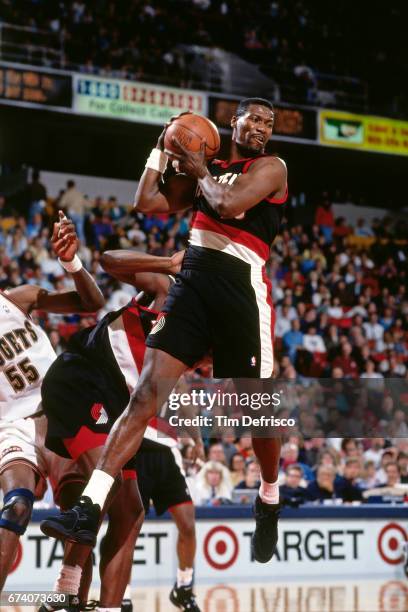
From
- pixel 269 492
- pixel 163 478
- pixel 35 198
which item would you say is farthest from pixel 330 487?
pixel 35 198

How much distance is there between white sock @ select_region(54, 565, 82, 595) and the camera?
447 centimetres

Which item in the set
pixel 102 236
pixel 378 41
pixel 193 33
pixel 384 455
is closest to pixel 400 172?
pixel 378 41

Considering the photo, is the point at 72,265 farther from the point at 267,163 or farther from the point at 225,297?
the point at 267,163

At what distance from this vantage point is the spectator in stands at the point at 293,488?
9344 mm

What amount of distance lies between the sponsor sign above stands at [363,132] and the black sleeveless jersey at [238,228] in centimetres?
1468

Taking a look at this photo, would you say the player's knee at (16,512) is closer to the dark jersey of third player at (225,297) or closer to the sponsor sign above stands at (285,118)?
the dark jersey of third player at (225,297)

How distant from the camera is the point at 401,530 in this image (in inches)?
384

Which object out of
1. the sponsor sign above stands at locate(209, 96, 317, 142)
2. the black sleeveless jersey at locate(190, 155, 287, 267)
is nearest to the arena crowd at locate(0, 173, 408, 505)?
the sponsor sign above stands at locate(209, 96, 317, 142)

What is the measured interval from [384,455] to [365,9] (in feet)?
47.8

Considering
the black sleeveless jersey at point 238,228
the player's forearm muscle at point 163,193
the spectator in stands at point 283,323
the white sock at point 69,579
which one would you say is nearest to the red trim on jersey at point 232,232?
the black sleeveless jersey at point 238,228

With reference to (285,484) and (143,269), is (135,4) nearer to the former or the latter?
(285,484)

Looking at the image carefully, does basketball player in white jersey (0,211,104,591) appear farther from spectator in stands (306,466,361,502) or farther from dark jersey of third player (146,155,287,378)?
spectator in stands (306,466,361,502)

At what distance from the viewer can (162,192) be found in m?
5.10

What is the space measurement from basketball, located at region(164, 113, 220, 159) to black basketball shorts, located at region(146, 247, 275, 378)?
0.57 meters
